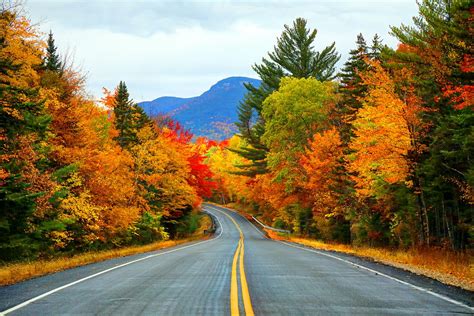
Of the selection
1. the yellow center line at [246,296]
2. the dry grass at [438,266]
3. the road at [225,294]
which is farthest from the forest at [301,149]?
the yellow center line at [246,296]

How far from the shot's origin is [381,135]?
2253 centimetres

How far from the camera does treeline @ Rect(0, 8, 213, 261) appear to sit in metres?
18.0

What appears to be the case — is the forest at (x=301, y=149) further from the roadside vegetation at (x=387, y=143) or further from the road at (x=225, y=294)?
the road at (x=225, y=294)

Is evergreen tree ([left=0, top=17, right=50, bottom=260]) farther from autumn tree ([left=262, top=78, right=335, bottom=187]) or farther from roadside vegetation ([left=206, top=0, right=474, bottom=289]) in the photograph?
autumn tree ([left=262, top=78, right=335, bottom=187])

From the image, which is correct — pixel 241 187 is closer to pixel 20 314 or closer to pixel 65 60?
pixel 65 60

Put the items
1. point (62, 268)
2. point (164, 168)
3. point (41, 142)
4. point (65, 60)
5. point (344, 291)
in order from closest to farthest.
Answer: point (344, 291) → point (62, 268) → point (41, 142) → point (65, 60) → point (164, 168)

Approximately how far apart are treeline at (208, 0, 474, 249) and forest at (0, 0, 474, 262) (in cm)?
10

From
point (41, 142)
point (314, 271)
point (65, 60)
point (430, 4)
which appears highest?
point (65, 60)

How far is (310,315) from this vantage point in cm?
703

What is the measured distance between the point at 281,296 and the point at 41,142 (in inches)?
698

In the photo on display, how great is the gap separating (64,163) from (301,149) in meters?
21.1

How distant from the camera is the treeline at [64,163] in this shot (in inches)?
708

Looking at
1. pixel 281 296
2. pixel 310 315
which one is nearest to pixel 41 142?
pixel 281 296

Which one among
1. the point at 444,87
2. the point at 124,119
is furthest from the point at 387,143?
the point at 124,119
